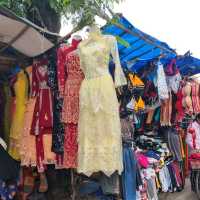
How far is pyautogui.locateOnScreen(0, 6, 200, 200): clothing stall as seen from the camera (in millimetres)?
3748

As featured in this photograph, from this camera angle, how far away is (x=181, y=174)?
6602mm

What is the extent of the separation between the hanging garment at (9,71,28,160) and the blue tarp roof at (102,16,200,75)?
1.22 metres

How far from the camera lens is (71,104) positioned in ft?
13.1

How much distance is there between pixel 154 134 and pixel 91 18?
3171mm

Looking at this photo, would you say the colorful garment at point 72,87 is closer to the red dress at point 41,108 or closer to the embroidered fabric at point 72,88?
the embroidered fabric at point 72,88

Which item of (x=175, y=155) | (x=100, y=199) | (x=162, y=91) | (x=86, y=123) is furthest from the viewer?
(x=175, y=155)

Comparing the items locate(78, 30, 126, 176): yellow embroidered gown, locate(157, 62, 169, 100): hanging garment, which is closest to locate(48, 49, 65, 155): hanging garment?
locate(78, 30, 126, 176): yellow embroidered gown

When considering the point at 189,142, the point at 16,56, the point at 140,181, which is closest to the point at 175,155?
the point at 189,142

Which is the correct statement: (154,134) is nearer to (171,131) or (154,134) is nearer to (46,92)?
(171,131)

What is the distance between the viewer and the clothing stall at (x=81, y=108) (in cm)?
375

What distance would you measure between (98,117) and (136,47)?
1639 millimetres

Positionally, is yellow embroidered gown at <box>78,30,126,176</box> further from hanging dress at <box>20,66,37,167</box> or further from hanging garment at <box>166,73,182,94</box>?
hanging garment at <box>166,73,182,94</box>

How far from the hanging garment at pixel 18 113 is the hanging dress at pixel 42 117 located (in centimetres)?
21

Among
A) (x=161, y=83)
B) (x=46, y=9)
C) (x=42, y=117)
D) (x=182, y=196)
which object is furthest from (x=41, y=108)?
(x=182, y=196)
